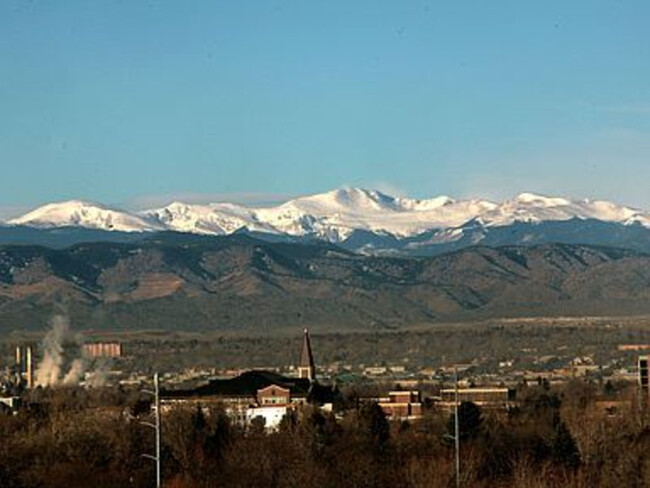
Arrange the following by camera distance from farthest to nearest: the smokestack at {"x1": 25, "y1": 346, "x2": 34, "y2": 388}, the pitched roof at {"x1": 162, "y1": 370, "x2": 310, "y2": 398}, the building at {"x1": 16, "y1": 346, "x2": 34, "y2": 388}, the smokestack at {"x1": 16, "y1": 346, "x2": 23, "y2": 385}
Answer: the smokestack at {"x1": 16, "y1": 346, "x2": 23, "y2": 385}
the smokestack at {"x1": 25, "y1": 346, "x2": 34, "y2": 388}
the building at {"x1": 16, "y1": 346, "x2": 34, "y2": 388}
the pitched roof at {"x1": 162, "y1": 370, "x2": 310, "y2": 398}

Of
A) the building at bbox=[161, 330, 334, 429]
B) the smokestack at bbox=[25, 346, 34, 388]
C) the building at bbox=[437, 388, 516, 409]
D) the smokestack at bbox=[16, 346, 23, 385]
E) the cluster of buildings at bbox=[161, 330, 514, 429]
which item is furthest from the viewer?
the smokestack at bbox=[16, 346, 23, 385]

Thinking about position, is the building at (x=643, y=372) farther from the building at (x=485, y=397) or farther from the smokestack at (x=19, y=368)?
A: the smokestack at (x=19, y=368)

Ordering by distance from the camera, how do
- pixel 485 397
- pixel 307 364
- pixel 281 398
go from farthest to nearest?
pixel 307 364, pixel 485 397, pixel 281 398

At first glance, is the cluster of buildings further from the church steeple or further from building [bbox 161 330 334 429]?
the church steeple

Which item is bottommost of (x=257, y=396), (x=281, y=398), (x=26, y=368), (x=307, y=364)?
(x=281, y=398)

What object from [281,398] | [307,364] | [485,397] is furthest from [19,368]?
[281,398]

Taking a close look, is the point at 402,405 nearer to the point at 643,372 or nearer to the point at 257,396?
the point at 257,396

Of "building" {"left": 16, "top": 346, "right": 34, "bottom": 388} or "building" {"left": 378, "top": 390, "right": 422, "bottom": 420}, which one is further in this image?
"building" {"left": 16, "top": 346, "right": 34, "bottom": 388}

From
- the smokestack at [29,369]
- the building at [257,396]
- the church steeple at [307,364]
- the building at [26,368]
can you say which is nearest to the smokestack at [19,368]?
the building at [26,368]

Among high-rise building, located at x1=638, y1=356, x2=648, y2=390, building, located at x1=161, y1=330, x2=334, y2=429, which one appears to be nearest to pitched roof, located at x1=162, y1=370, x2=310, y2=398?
Answer: building, located at x1=161, y1=330, x2=334, y2=429

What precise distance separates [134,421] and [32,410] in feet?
81.1

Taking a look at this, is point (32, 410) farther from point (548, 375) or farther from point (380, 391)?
point (548, 375)

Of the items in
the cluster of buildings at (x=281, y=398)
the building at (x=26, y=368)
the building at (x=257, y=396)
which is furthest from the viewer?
the building at (x=26, y=368)

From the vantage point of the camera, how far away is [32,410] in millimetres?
107875
